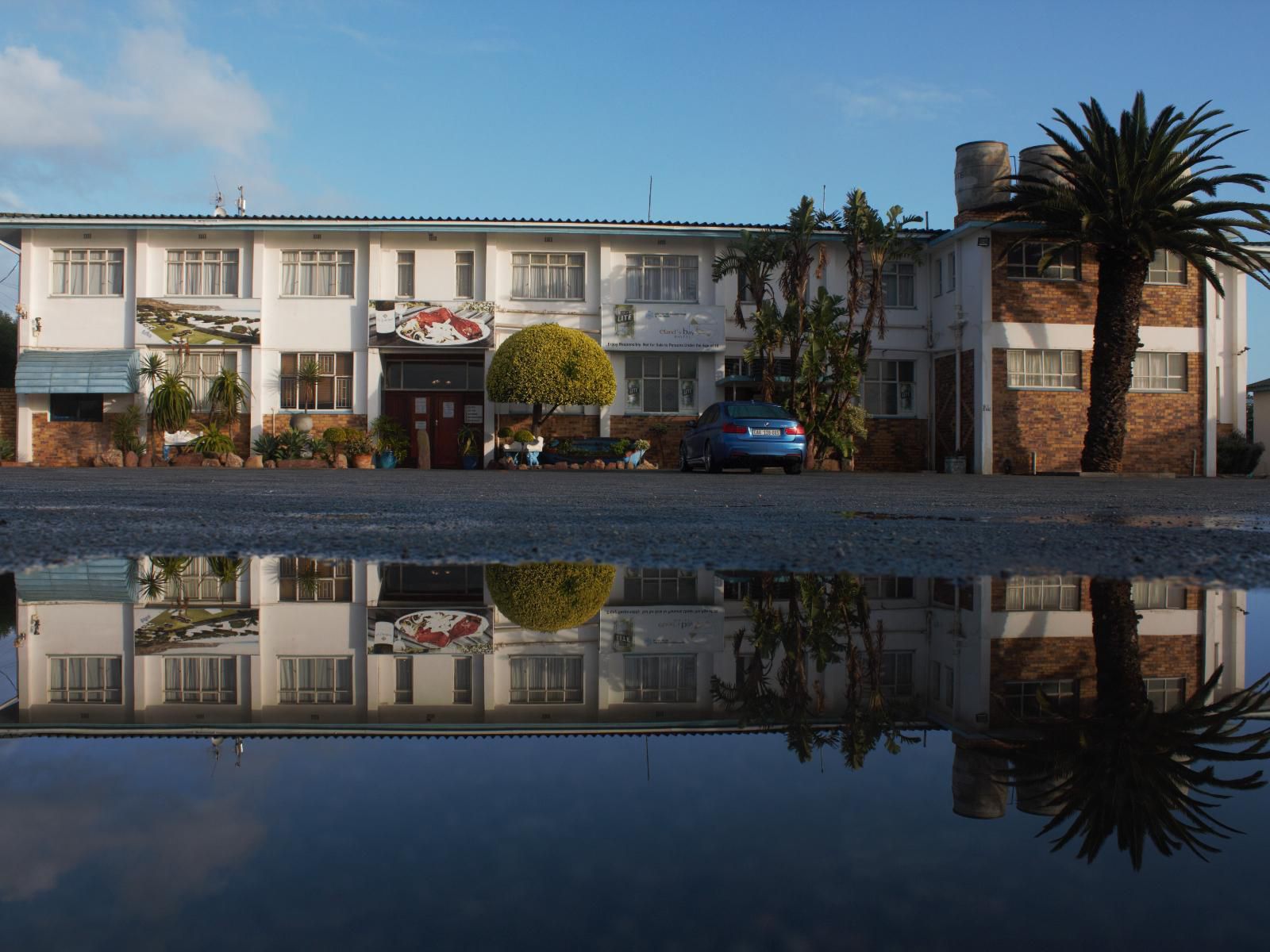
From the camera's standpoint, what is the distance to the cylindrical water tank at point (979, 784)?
1.34 metres

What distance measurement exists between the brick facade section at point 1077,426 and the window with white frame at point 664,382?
7766mm

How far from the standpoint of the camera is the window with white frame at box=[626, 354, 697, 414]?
28.2 m

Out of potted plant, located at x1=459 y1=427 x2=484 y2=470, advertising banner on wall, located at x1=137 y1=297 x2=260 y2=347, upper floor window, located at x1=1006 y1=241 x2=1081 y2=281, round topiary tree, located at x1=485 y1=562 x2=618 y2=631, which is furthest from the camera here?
advertising banner on wall, located at x1=137 y1=297 x2=260 y2=347

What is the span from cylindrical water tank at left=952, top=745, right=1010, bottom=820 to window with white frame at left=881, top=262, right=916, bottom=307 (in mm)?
28716

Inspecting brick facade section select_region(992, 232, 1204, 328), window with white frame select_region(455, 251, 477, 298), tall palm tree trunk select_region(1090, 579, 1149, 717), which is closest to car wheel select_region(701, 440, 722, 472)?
brick facade section select_region(992, 232, 1204, 328)

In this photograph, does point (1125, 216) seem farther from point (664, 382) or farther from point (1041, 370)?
point (664, 382)

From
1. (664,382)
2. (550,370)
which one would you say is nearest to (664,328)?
(664,382)

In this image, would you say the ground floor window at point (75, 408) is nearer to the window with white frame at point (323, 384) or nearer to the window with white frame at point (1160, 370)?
the window with white frame at point (323, 384)

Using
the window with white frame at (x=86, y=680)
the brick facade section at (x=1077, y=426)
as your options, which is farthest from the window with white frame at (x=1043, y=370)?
the window with white frame at (x=86, y=680)

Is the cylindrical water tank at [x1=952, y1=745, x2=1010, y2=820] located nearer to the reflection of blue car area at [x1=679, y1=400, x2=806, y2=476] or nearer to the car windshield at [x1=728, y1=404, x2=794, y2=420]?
the reflection of blue car area at [x1=679, y1=400, x2=806, y2=476]

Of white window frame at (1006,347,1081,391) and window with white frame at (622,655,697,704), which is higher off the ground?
white window frame at (1006,347,1081,391)

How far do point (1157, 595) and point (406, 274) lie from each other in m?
26.8

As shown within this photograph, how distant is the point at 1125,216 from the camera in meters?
23.3

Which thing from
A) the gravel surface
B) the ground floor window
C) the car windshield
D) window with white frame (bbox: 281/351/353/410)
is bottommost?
the gravel surface
